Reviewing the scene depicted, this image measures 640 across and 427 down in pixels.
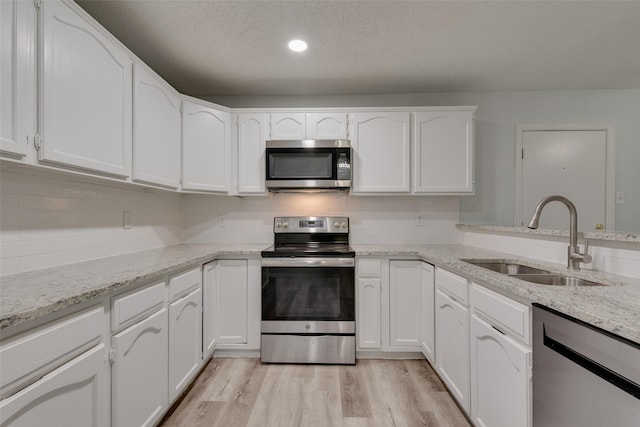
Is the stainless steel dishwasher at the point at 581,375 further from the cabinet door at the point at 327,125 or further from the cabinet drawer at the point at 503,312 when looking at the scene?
the cabinet door at the point at 327,125

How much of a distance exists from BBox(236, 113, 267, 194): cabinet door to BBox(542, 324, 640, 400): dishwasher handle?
2.15 m

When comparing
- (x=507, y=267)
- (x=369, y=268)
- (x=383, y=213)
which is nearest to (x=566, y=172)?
(x=507, y=267)

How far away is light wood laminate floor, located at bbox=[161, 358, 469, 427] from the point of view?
157cm

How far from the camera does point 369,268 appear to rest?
2.21 meters

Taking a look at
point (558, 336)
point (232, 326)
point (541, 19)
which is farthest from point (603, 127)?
point (232, 326)

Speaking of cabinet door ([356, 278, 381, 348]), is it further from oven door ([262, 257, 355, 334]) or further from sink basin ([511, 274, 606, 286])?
sink basin ([511, 274, 606, 286])

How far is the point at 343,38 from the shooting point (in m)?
1.88

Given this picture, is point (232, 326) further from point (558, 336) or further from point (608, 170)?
point (608, 170)

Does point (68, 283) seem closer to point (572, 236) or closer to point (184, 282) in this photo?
point (184, 282)

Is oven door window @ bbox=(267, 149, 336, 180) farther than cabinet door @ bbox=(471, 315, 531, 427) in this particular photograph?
Yes

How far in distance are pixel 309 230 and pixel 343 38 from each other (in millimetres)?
1575

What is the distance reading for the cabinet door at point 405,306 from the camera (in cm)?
219

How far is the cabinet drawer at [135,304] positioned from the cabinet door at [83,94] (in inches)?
25.1

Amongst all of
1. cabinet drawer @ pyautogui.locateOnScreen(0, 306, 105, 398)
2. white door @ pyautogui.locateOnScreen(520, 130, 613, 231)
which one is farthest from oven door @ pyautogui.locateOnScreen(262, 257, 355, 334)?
white door @ pyautogui.locateOnScreen(520, 130, 613, 231)
